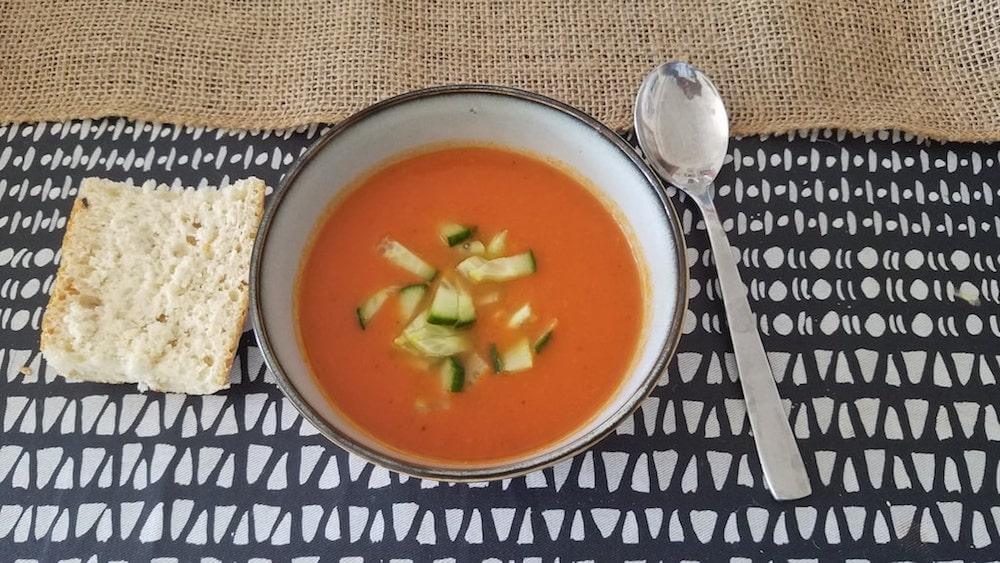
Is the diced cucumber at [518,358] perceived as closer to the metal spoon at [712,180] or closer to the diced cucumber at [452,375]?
the diced cucumber at [452,375]

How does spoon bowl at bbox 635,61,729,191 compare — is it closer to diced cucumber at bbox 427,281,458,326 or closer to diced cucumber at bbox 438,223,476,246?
diced cucumber at bbox 438,223,476,246

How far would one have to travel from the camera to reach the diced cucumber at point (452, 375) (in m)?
1.32

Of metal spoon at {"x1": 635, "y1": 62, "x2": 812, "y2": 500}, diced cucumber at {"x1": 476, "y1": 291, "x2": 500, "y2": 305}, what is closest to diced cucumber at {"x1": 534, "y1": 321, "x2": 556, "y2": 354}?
diced cucumber at {"x1": 476, "y1": 291, "x2": 500, "y2": 305}

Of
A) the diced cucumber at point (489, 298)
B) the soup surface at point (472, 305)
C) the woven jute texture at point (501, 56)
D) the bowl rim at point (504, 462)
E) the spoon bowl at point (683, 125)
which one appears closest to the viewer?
the bowl rim at point (504, 462)

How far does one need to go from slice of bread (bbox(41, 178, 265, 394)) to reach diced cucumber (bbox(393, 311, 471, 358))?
0.37m

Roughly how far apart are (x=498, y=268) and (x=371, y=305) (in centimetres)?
25

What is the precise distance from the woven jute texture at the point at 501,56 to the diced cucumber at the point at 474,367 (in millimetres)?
730

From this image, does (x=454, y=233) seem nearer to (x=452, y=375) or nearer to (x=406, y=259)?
(x=406, y=259)

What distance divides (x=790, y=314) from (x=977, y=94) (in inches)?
31.7

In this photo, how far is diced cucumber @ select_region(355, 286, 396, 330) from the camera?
4.56 ft

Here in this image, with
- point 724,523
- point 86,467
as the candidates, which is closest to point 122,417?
point 86,467

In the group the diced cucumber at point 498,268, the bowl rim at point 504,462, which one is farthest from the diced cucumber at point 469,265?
the bowl rim at point 504,462

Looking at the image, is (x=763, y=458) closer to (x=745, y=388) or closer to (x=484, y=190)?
(x=745, y=388)

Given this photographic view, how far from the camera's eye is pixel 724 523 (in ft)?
4.46
